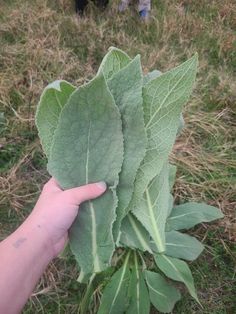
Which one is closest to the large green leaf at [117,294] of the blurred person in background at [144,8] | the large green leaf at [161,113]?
the large green leaf at [161,113]

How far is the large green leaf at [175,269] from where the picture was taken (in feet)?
4.77

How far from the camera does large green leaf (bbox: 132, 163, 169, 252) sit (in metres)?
1.03

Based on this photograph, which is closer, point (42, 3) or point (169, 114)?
point (169, 114)

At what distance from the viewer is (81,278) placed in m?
1.20

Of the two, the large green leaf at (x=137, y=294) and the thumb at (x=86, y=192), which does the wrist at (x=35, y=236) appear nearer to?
the thumb at (x=86, y=192)

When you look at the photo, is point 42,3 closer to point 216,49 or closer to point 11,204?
point 216,49

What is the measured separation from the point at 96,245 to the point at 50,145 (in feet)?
0.83

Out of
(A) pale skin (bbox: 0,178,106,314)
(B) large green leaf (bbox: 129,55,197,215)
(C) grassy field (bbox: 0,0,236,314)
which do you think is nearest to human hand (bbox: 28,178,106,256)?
(A) pale skin (bbox: 0,178,106,314)

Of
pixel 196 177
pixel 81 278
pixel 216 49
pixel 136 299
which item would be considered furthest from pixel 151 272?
pixel 216 49

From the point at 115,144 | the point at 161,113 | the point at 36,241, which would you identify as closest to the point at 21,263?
the point at 36,241

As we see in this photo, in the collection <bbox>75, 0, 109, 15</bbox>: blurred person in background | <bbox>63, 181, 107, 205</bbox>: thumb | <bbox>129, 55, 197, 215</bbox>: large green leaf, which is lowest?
<bbox>75, 0, 109, 15</bbox>: blurred person in background

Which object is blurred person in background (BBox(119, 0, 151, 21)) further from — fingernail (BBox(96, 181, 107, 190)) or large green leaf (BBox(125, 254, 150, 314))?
fingernail (BBox(96, 181, 107, 190))

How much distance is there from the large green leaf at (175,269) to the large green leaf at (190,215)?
0.12m

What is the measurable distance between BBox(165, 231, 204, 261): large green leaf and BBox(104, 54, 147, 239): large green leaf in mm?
650
